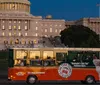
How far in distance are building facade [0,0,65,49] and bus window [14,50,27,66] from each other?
12573 centimetres

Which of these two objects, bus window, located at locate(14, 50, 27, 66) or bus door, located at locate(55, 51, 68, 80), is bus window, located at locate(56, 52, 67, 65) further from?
bus window, located at locate(14, 50, 27, 66)

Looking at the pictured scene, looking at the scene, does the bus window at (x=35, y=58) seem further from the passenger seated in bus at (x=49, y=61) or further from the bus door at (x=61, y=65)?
the bus door at (x=61, y=65)

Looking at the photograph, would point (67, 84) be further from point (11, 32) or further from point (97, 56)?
point (11, 32)

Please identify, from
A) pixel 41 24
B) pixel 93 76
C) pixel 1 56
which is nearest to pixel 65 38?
pixel 1 56

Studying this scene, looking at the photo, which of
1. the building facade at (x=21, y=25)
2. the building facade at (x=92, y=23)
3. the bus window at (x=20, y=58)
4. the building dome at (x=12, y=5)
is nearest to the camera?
the bus window at (x=20, y=58)

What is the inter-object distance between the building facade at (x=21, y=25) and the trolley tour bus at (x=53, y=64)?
412ft

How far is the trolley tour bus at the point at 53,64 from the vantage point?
33.7m

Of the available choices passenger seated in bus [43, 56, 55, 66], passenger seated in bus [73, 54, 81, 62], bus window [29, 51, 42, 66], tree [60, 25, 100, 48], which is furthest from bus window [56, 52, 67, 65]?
tree [60, 25, 100, 48]

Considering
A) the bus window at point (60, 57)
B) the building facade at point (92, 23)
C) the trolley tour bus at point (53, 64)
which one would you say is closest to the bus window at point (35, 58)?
the trolley tour bus at point (53, 64)

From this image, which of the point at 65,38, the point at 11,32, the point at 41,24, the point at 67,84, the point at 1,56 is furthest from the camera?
the point at 41,24

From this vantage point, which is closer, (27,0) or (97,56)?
(97,56)

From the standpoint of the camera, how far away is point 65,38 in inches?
5285

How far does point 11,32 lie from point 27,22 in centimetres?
759

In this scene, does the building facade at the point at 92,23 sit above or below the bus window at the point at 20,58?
above
